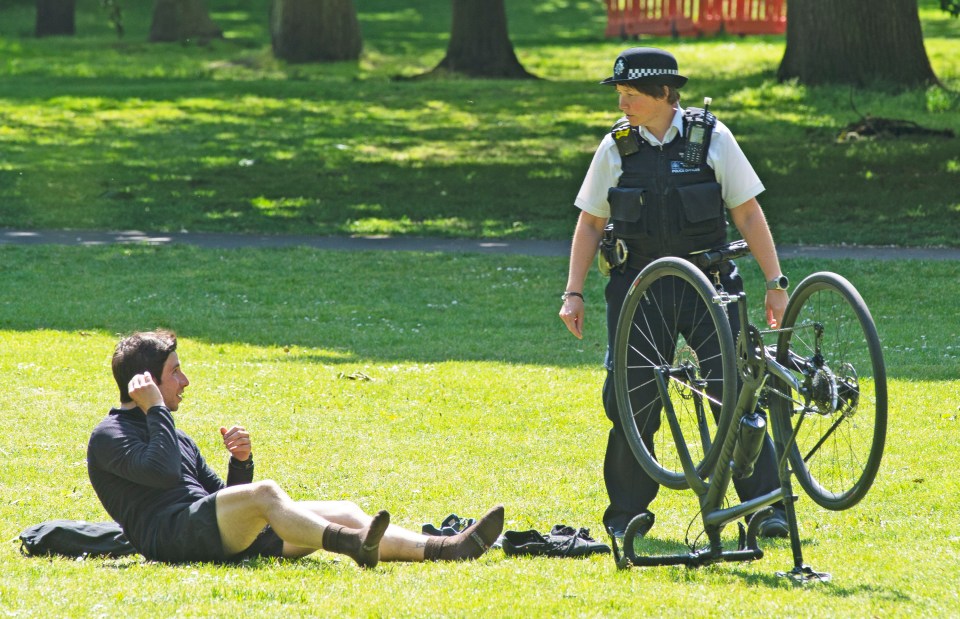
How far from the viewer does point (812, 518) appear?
258 inches

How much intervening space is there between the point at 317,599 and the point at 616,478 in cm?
168

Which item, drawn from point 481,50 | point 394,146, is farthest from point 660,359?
point 481,50

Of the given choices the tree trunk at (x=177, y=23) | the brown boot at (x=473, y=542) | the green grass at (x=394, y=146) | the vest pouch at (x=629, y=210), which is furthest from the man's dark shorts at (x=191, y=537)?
the tree trunk at (x=177, y=23)

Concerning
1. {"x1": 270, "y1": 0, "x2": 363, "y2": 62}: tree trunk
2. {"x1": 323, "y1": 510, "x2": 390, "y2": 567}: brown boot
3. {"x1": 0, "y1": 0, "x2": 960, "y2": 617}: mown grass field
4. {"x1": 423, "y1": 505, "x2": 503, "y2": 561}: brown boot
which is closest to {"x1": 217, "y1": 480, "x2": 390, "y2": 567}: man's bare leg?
{"x1": 323, "y1": 510, "x2": 390, "y2": 567}: brown boot

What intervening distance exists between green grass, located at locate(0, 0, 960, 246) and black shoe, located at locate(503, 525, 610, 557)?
1076 centimetres

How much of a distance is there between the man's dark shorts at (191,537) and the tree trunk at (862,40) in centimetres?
1722

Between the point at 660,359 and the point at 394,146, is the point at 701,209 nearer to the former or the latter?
the point at 660,359

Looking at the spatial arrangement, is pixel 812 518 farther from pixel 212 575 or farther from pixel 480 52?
pixel 480 52

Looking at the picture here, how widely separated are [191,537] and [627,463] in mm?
1839

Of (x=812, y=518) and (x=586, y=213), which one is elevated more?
(x=586, y=213)

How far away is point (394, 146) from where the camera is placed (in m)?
22.1

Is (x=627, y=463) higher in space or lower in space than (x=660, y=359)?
lower

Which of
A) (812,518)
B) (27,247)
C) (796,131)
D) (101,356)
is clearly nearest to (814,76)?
(796,131)

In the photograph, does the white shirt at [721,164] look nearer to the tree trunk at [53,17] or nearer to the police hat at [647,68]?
the police hat at [647,68]
